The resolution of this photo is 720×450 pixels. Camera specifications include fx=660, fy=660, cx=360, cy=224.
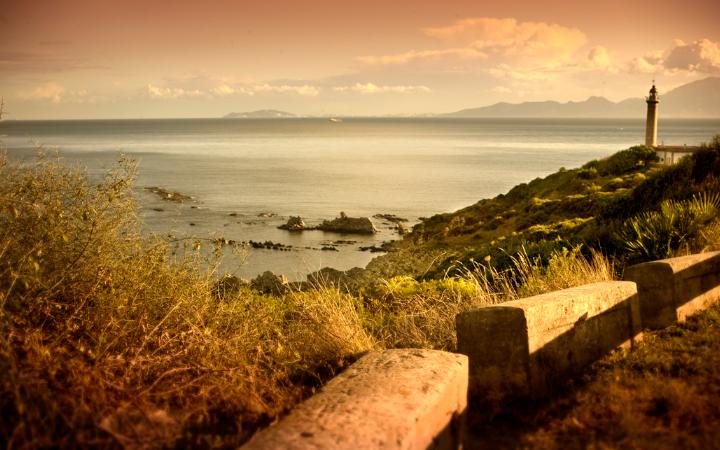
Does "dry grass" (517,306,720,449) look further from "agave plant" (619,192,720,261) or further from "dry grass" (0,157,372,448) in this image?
"agave plant" (619,192,720,261)

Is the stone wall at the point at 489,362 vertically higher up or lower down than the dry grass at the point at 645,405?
higher up

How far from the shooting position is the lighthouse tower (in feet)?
125

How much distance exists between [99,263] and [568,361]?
4757 millimetres

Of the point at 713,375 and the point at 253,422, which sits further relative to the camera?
the point at 713,375

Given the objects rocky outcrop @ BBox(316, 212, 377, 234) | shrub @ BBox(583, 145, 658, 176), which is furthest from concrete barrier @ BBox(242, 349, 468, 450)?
rocky outcrop @ BBox(316, 212, 377, 234)

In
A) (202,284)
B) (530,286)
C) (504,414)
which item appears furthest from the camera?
(530,286)

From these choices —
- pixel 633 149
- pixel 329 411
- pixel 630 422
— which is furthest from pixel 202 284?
pixel 633 149

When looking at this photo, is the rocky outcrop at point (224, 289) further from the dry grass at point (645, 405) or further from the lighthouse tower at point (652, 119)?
the lighthouse tower at point (652, 119)

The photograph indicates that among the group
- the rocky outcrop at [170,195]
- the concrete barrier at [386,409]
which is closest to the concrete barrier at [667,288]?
the concrete barrier at [386,409]

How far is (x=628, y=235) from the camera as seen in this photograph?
11.1 m

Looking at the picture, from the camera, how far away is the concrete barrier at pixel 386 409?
3969mm

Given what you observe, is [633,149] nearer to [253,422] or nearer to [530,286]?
[530,286]

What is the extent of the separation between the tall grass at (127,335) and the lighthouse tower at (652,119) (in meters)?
32.0

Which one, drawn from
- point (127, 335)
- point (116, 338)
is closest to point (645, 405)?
point (116, 338)
